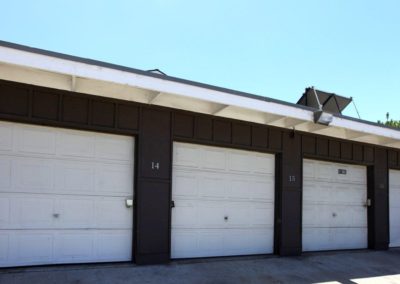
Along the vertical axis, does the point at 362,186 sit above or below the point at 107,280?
above

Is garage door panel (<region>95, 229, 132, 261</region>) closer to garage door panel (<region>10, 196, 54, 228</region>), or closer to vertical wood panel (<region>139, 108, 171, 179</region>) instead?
garage door panel (<region>10, 196, 54, 228</region>)

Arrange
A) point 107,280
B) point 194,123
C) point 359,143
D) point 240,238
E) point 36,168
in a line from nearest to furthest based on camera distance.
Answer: point 107,280 → point 36,168 → point 194,123 → point 240,238 → point 359,143

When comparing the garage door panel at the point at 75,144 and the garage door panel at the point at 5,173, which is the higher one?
the garage door panel at the point at 75,144

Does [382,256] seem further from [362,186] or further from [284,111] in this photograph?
[284,111]

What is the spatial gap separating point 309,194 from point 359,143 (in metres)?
2.21

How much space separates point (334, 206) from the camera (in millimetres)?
11000

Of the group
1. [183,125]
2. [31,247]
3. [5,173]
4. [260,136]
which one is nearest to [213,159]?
[183,125]

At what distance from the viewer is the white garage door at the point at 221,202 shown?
27.8 ft

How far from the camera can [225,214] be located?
29.7 feet

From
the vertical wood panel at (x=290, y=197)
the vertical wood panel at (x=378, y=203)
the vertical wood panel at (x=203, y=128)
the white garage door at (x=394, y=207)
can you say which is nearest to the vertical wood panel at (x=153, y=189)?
the vertical wood panel at (x=203, y=128)

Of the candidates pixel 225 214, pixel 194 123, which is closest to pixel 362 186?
pixel 225 214

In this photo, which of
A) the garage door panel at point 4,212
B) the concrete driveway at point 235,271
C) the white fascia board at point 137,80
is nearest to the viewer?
the white fascia board at point 137,80

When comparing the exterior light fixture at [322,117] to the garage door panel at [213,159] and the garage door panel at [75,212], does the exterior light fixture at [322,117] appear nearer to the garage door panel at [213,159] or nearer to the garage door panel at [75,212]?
the garage door panel at [213,159]

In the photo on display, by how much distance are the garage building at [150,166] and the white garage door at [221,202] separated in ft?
0.08
